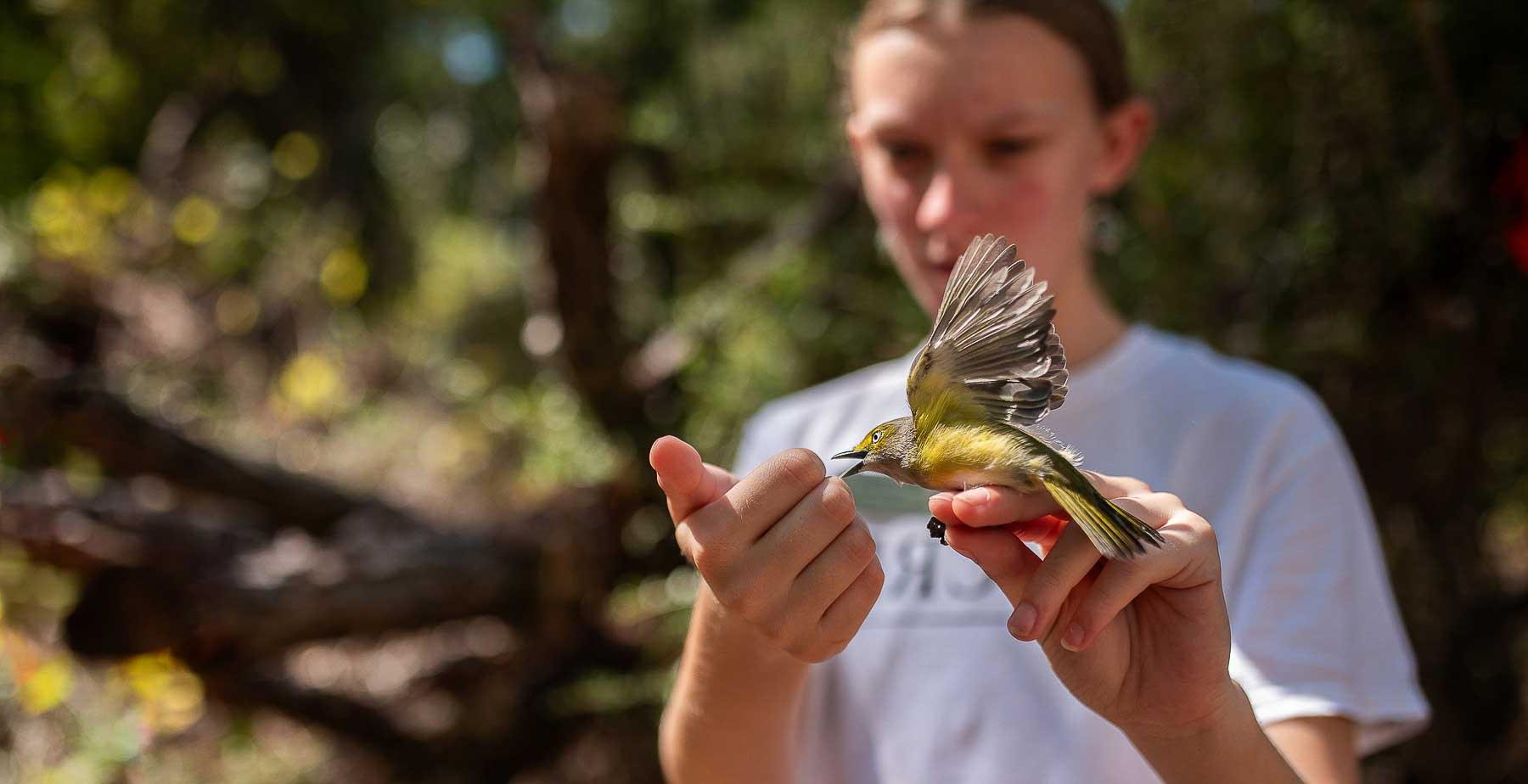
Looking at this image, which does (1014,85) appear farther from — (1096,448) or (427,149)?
(427,149)

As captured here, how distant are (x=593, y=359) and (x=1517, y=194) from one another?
1991mm

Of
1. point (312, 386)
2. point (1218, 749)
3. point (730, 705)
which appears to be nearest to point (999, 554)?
point (1218, 749)

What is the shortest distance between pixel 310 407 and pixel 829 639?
3.91 meters

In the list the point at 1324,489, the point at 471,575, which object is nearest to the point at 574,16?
the point at 471,575

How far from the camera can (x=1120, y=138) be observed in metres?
1.52

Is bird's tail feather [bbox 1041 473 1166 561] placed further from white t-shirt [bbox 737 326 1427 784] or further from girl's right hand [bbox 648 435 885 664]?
white t-shirt [bbox 737 326 1427 784]

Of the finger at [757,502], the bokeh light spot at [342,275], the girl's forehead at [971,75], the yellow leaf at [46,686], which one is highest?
the girl's forehead at [971,75]

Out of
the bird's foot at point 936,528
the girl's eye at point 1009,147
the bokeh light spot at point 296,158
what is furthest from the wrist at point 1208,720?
the bokeh light spot at point 296,158

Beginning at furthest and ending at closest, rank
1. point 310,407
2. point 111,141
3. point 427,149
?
point 427,149, point 111,141, point 310,407

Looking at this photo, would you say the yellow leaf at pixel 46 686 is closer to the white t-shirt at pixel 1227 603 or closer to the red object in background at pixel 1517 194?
the white t-shirt at pixel 1227 603

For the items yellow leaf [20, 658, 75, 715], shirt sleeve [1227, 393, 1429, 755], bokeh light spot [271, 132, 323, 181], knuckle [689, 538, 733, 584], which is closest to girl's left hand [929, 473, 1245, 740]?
knuckle [689, 538, 733, 584]

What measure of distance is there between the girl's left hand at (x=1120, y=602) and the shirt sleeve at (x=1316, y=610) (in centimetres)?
38

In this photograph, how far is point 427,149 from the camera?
534cm

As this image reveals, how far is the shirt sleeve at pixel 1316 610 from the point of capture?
48.5 inches
